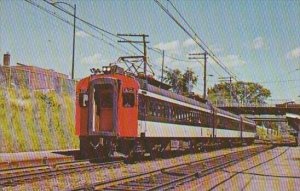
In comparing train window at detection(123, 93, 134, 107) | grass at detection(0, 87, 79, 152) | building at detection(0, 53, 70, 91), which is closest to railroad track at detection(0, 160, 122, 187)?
train window at detection(123, 93, 134, 107)

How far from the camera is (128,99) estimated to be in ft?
60.8

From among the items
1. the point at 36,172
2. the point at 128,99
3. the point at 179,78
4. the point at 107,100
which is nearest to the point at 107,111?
the point at 107,100

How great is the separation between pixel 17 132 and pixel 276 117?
69999 millimetres

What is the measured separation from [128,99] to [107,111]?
3.50 ft

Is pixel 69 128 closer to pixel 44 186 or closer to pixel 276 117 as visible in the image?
pixel 44 186

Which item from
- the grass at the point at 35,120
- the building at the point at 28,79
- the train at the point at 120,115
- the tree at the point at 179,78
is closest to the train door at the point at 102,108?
the train at the point at 120,115

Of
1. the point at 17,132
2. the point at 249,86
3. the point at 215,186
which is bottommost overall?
the point at 215,186

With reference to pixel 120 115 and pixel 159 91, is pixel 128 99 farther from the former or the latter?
pixel 159 91

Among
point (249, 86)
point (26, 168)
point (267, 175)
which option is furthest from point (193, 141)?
point (249, 86)

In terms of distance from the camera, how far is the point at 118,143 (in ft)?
62.4

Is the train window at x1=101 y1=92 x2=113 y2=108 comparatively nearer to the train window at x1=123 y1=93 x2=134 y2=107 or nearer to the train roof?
the train window at x1=123 y1=93 x2=134 y2=107

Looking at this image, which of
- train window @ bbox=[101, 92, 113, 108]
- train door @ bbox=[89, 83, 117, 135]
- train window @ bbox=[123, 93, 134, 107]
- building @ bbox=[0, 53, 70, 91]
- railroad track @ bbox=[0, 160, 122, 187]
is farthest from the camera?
building @ bbox=[0, 53, 70, 91]

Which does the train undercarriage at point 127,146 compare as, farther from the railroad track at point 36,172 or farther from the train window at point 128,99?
the train window at point 128,99

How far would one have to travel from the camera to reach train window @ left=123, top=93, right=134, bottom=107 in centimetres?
1844
